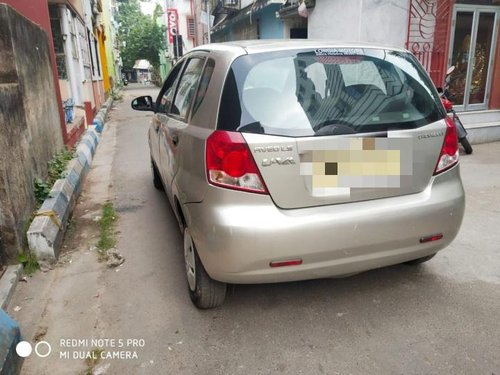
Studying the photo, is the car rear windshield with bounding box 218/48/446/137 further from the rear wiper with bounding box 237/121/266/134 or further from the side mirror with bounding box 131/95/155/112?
the side mirror with bounding box 131/95/155/112

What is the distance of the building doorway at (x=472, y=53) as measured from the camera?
785 centimetres

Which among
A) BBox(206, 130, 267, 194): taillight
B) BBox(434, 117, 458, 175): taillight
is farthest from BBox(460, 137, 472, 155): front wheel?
BBox(206, 130, 267, 194): taillight

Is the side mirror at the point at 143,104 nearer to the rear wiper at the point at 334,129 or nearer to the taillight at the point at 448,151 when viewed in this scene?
the rear wiper at the point at 334,129

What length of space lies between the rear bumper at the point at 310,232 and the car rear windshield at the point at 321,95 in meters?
0.42

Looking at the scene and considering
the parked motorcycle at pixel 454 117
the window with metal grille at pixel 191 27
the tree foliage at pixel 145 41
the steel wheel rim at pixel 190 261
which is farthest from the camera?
the tree foliage at pixel 145 41

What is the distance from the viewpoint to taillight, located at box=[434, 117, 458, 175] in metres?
2.61

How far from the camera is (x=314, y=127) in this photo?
232cm

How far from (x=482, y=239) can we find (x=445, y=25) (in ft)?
17.0

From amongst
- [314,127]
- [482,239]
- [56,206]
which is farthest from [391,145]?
[56,206]

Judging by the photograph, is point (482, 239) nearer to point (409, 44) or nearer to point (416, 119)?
point (416, 119)

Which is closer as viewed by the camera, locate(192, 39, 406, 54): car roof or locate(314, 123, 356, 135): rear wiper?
locate(314, 123, 356, 135): rear wiper

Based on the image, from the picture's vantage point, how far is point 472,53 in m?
8.12

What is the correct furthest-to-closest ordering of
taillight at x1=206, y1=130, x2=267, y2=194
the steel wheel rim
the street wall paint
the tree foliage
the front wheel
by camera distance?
the tree foliage → the front wheel → the street wall paint → the steel wheel rim → taillight at x1=206, y1=130, x2=267, y2=194

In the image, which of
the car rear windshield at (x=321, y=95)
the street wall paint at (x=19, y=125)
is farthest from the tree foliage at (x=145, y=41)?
the car rear windshield at (x=321, y=95)
